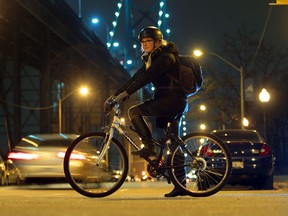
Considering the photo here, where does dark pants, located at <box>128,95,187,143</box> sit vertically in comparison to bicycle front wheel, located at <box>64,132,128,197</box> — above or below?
above

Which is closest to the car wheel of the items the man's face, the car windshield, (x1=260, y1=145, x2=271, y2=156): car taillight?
(x1=260, y1=145, x2=271, y2=156): car taillight

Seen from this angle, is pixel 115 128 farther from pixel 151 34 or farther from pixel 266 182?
pixel 266 182

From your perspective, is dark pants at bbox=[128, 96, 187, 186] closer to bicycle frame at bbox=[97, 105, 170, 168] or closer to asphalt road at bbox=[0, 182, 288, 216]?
bicycle frame at bbox=[97, 105, 170, 168]

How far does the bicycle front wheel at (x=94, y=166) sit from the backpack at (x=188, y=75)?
96 cm

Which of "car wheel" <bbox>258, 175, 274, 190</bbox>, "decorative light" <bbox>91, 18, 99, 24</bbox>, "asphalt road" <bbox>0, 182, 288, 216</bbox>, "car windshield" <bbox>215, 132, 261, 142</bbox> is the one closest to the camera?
"asphalt road" <bbox>0, 182, 288, 216</bbox>

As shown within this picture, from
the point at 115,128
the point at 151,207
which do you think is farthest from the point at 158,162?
the point at 151,207

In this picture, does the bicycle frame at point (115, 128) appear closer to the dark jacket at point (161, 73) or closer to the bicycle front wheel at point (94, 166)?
the bicycle front wheel at point (94, 166)

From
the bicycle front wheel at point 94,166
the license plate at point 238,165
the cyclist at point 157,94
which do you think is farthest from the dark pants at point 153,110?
the license plate at point 238,165

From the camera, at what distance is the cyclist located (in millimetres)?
6223

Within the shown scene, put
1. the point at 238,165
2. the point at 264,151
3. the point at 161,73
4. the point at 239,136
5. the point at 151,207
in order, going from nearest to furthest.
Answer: the point at 151,207 < the point at 161,73 < the point at 238,165 < the point at 264,151 < the point at 239,136

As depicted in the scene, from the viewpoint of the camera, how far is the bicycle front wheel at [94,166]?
6.27 meters

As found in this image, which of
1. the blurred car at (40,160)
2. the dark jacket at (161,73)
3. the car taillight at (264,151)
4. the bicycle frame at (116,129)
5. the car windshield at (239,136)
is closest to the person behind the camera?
the dark jacket at (161,73)

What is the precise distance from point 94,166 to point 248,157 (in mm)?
6297

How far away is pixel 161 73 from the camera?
6.23 meters
